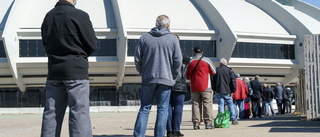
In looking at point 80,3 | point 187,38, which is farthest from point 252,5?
point 80,3

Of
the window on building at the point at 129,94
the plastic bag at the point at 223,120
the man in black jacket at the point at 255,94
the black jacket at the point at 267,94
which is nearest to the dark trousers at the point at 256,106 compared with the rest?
the man in black jacket at the point at 255,94

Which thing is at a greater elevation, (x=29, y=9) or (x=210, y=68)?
(x=29, y=9)

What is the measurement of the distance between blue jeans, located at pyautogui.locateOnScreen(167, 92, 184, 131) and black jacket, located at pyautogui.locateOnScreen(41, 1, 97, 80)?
3.64 m

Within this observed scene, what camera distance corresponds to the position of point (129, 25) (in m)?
38.3

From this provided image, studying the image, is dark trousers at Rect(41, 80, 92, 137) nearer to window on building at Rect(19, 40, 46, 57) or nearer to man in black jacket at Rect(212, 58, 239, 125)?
man in black jacket at Rect(212, 58, 239, 125)

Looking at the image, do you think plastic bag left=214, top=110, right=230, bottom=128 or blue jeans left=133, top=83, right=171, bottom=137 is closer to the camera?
blue jeans left=133, top=83, right=171, bottom=137

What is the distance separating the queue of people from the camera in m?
4.53

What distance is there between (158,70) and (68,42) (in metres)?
1.97

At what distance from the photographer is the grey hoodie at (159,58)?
20.8ft

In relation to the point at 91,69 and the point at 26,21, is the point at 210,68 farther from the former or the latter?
the point at 26,21

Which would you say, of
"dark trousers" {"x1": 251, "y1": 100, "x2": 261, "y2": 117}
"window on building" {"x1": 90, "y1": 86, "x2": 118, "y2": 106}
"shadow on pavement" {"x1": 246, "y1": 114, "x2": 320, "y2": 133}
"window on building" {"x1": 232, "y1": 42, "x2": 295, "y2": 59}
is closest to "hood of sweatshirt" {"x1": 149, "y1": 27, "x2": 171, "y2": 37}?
"shadow on pavement" {"x1": 246, "y1": 114, "x2": 320, "y2": 133}

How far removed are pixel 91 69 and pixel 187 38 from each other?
8066mm

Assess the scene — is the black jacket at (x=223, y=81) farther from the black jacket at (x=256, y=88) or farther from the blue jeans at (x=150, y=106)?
the black jacket at (x=256, y=88)

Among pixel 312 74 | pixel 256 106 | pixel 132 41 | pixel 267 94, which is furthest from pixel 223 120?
pixel 132 41
